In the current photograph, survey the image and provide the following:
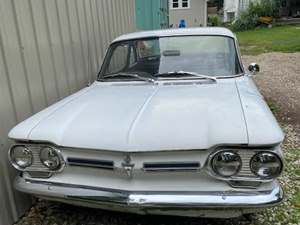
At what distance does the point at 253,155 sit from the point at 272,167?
168mm

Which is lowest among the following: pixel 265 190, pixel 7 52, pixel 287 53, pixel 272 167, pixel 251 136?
pixel 287 53

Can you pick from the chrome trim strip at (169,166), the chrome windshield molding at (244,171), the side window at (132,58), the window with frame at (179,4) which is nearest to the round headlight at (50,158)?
the chrome trim strip at (169,166)

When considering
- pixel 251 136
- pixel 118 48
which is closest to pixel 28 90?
pixel 118 48

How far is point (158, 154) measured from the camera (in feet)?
8.54

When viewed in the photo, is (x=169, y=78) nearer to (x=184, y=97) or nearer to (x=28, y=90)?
(x=184, y=97)

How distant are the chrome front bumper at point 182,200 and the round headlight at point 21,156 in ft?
1.57

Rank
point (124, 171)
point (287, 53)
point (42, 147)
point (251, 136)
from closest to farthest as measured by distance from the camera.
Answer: point (251, 136) < point (124, 171) < point (42, 147) < point (287, 53)

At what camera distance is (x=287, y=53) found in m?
14.8

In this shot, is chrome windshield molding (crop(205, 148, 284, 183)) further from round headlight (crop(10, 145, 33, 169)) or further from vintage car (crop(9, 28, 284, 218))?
round headlight (crop(10, 145, 33, 169))

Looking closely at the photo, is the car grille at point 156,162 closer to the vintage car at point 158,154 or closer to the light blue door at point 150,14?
the vintage car at point 158,154

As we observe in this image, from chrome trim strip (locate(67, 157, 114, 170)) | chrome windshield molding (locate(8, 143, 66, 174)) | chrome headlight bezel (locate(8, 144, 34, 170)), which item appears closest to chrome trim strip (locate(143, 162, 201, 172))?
chrome trim strip (locate(67, 157, 114, 170))

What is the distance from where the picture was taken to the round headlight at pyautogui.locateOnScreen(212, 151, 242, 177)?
8.38 feet

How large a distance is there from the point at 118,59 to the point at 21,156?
6.28 ft

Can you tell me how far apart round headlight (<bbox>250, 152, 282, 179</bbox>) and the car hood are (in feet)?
0.61
